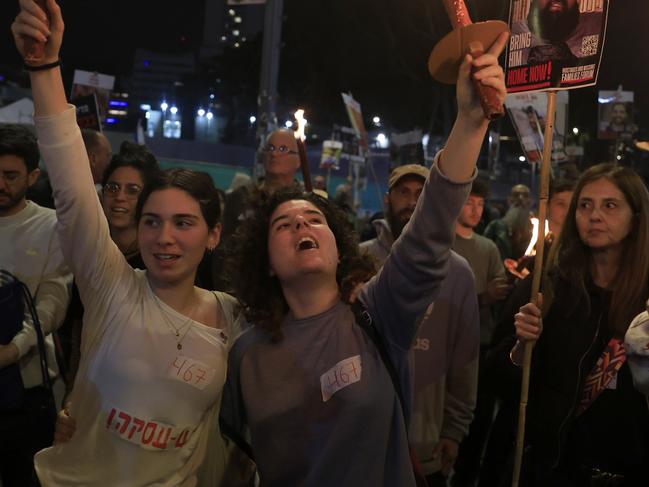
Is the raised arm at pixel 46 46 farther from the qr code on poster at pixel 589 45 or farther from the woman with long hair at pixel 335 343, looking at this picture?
the qr code on poster at pixel 589 45

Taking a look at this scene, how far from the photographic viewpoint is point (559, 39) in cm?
327

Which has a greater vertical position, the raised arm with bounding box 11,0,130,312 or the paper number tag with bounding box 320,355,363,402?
the raised arm with bounding box 11,0,130,312

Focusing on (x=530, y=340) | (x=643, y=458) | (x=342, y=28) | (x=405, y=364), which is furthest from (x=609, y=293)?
(x=342, y=28)

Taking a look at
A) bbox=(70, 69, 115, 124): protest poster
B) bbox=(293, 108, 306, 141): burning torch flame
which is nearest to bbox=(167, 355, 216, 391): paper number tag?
bbox=(293, 108, 306, 141): burning torch flame

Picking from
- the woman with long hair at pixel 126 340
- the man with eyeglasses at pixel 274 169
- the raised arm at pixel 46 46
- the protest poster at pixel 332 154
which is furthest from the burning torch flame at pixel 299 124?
the protest poster at pixel 332 154

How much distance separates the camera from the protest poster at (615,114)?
13.6 meters

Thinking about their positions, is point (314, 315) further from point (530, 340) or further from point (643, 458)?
point (643, 458)

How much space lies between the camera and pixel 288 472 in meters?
2.37

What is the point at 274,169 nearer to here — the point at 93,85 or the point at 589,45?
the point at 589,45

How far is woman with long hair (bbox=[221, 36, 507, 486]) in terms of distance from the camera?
2119 millimetres

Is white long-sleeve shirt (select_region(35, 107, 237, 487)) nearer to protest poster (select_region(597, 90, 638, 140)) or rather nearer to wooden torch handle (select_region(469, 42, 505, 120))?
wooden torch handle (select_region(469, 42, 505, 120))

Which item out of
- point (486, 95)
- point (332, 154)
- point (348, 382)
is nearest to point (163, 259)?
point (348, 382)

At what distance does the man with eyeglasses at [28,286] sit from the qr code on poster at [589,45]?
9.15 ft

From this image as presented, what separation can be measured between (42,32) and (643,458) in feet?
9.64
